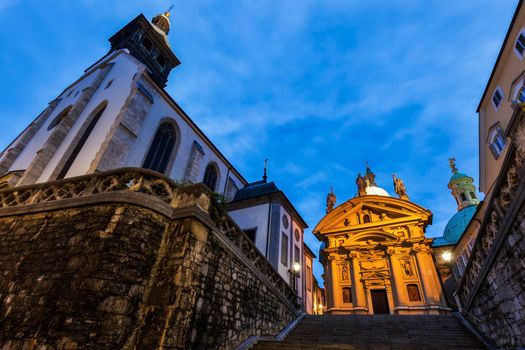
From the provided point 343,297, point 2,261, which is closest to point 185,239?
point 2,261

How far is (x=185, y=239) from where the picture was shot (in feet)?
17.9

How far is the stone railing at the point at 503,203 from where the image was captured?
177 inches

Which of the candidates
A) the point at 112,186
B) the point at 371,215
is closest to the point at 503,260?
the point at 112,186

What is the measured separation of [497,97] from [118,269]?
19.3m

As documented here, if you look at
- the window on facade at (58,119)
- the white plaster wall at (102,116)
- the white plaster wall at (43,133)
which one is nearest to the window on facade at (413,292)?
the white plaster wall at (102,116)

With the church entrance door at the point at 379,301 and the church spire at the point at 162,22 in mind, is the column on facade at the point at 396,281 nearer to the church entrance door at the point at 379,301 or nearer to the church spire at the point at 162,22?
the church entrance door at the point at 379,301

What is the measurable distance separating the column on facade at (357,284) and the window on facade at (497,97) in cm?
1477

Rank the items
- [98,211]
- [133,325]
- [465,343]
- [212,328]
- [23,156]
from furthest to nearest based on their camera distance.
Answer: [23,156]
[465,343]
[212,328]
[98,211]
[133,325]

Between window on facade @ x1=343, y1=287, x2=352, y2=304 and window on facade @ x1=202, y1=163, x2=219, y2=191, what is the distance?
1432cm

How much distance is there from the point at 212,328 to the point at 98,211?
3.56 meters

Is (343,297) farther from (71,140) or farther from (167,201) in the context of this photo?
(71,140)

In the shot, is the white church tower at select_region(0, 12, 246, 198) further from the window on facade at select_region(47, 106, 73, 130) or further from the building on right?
the building on right

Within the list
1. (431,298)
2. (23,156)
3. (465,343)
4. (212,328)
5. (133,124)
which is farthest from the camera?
(431,298)

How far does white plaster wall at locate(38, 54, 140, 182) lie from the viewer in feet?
39.5
